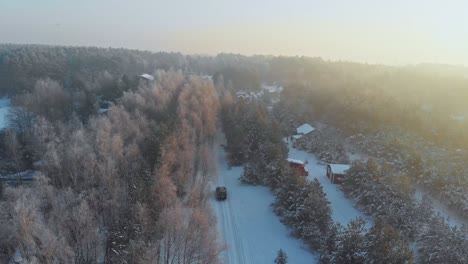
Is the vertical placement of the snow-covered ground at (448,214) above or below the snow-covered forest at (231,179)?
below

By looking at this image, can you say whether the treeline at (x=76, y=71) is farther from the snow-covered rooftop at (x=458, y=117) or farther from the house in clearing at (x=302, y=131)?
the snow-covered rooftop at (x=458, y=117)

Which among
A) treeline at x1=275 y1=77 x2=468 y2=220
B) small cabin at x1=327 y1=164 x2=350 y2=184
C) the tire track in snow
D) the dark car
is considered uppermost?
treeline at x1=275 y1=77 x2=468 y2=220

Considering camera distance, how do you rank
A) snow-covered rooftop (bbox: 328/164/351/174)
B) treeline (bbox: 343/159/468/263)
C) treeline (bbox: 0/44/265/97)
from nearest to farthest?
treeline (bbox: 343/159/468/263)
snow-covered rooftop (bbox: 328/164/351/174)
treeline (bbox: 0/44/265/97)

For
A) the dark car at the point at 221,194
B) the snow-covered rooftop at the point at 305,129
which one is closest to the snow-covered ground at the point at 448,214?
the dark car at the point at 221,194

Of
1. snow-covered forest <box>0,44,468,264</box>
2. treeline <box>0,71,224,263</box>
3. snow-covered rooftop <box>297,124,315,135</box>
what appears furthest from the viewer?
snow-covered rooftop <box>297,124,315,135</box>

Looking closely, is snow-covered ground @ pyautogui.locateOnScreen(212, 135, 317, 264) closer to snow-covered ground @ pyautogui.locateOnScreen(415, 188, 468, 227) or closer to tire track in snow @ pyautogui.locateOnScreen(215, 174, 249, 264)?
tire track in snow @ pyautogui.locateOnScreen(215, 174, 249, 264)

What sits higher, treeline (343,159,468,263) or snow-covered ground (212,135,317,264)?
treeline (343,159,468,263)

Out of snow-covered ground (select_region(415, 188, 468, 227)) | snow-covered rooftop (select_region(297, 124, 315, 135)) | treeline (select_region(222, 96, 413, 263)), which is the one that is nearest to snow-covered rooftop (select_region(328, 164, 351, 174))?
treeline (select_region(222, 96, 413, 263))
